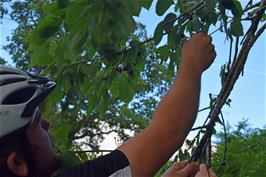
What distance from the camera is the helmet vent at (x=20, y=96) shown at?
1809 millimetres

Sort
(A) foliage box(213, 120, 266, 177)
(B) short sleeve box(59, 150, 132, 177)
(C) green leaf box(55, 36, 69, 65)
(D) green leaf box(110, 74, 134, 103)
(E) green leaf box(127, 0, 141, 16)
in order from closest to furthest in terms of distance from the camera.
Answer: (B) short sleeve box(59, 150, 132, 177) → (E) green leaf box(127, 0, 141, 16) → (C) green leaf box(55, 36, 69, 65) → (D) green leaf box(110, 74, 134, 103) → (A) foliage box(213, 120, 266, 177)

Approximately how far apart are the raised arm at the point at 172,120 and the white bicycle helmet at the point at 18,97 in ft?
1.10

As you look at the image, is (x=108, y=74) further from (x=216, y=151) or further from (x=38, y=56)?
(x=216, y=151)

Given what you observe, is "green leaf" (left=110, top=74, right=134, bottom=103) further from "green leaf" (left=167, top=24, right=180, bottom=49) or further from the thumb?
the thumb

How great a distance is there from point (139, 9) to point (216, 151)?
176 cm

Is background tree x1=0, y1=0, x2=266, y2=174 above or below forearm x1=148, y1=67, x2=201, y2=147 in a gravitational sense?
above

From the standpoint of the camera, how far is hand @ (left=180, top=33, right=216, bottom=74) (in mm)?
1846

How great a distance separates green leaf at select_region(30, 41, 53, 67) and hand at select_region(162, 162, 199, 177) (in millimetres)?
1026

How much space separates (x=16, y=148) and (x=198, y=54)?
638mm

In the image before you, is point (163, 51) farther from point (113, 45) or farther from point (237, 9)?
point (237, 9)

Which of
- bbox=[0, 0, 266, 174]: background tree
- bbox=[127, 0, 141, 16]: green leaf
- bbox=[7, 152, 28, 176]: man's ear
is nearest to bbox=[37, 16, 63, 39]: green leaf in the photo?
bbox=[0, 0, 266, 174]: background tree

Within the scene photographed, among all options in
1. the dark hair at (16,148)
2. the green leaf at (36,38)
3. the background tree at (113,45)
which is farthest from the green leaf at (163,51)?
the dark hair at (16,148)

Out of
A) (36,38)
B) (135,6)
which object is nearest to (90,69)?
(36,38)

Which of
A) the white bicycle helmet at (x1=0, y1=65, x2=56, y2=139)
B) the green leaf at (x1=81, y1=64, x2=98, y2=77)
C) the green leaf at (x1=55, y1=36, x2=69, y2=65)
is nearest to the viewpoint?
the white bicycle helmet at (x1=0, y1=65, x2=56, y2=139)
